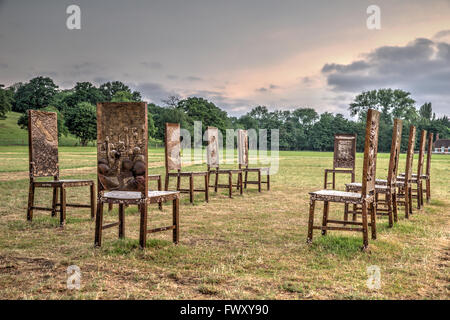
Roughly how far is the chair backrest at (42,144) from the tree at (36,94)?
8770 cm

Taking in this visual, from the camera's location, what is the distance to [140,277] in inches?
145

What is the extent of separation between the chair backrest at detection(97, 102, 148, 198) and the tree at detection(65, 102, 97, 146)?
210 ft

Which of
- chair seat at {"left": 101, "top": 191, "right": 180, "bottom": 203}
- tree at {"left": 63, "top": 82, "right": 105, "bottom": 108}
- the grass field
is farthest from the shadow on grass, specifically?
tree at {"left": 63, "top": 82, "right": 105, "bottom": 108}

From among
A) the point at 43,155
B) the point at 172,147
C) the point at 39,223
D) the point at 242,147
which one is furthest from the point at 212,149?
the point at 39,223

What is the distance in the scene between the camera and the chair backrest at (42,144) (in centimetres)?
643

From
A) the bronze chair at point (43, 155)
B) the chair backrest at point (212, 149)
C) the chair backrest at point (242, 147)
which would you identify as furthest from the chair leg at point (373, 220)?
the chair backrest at point (242, 147)

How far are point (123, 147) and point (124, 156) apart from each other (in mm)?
113

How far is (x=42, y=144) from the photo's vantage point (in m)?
6.62

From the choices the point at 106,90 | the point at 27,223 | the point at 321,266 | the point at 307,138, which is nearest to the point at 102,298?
the point at 321,266

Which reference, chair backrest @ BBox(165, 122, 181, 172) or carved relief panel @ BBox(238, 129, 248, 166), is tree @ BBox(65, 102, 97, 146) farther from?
chair backrest @ BBox(165, 122, 181, 172)

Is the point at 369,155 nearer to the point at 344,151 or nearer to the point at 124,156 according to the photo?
the point at 124,156

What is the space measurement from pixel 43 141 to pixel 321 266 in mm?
5205

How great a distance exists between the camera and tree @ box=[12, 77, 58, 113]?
86.1 meters

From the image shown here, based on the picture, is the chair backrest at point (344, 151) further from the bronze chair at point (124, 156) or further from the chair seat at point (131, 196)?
the bronze chair at point (124, 156)
